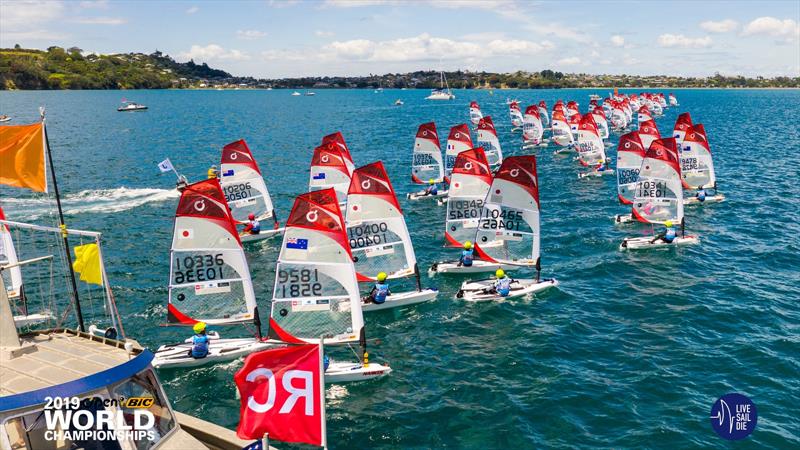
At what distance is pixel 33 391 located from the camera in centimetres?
1202

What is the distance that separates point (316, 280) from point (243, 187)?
22.5 m

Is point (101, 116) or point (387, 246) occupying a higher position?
point (101, 116)

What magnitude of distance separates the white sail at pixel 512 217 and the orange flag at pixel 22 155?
2587 centimetres

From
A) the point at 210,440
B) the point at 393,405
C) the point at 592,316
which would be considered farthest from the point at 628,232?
the point at 210,440

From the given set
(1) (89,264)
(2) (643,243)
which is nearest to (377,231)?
(1) (89,264)

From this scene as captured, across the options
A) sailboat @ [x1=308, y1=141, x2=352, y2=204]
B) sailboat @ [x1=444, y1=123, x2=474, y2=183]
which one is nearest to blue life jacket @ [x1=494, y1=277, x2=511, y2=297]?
sailboat @ [x1=308, y1=141, x2=352, y2=204]

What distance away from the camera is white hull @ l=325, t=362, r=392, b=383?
83.7ft

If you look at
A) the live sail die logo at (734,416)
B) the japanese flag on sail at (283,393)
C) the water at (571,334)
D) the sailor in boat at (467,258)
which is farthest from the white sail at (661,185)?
the japanese flag on sail at (283,393)

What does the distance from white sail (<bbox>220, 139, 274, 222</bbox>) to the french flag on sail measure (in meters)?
20.7

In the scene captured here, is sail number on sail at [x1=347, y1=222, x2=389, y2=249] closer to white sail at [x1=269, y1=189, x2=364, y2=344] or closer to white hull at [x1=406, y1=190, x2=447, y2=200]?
white sail at [x1=269, y1=189, x2=364, y2=344]

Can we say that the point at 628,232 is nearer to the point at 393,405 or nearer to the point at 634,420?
the point at 634,420

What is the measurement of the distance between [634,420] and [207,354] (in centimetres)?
1924

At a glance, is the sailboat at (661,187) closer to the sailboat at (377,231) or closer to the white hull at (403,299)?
the white hull at (403,299)

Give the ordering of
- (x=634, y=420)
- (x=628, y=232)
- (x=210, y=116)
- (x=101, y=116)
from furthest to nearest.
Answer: (x=210, y=116) → (x=101, y=116) → (x=628, y=232) → (x=634, y=420)
